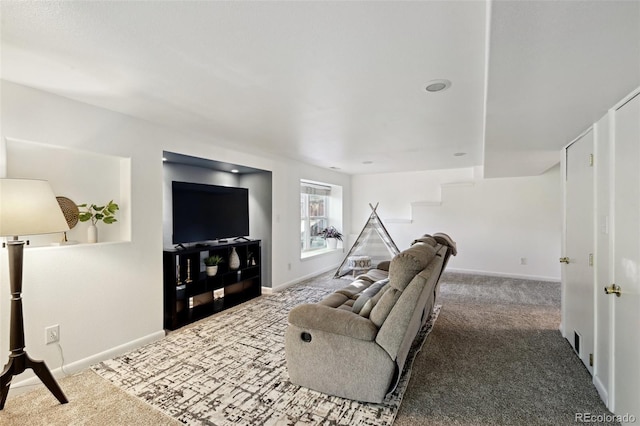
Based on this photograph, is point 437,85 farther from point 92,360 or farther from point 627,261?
point 92,360

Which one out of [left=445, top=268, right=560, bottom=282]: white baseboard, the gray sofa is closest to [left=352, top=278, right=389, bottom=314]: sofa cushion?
the gray sofa

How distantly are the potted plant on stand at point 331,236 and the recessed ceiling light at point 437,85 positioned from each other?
4.89 m

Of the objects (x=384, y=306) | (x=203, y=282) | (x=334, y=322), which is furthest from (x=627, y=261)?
(x=203, y=282)

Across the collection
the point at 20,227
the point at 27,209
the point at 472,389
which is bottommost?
the point at 472,389

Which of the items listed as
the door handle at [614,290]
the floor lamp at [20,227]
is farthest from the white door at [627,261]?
the floor lamp at [20,227]

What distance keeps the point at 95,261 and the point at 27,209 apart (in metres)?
0.93

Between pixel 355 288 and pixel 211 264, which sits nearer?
pixel 355 288

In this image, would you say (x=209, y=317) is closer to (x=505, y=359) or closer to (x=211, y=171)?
(x=211, y=171)

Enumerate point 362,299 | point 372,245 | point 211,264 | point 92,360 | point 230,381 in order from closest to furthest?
point 230,381 → point 362,299 → point 92,360 → point 211,264 → point 372,245

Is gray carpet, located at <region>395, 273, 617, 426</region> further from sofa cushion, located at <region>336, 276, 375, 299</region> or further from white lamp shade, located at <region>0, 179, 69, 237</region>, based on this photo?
white lamp shade, located at <region>0, 179, 69, 237</region>

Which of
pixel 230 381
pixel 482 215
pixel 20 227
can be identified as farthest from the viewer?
pixel 482 215

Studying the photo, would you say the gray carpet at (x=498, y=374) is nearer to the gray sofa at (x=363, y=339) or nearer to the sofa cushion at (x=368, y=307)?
the gray sofa at (x=363, y=339)

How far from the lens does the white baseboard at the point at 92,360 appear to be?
7.30ft

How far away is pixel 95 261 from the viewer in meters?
2.61
